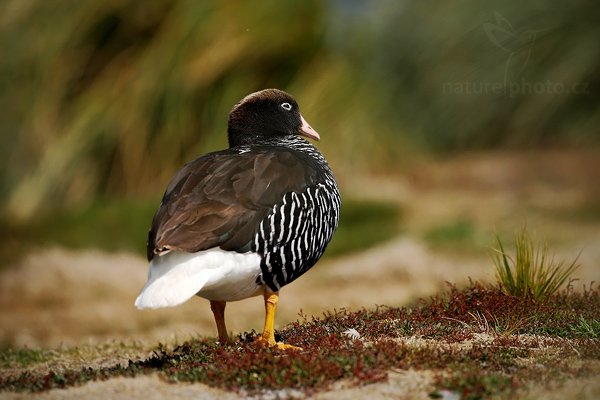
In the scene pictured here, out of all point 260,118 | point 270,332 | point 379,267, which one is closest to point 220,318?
point 270,332

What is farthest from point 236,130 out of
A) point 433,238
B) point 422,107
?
point 422,107

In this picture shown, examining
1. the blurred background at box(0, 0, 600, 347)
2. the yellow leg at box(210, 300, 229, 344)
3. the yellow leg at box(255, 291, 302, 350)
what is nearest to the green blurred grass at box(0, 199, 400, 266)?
the blurred background at box(0, 0, 600, 347)

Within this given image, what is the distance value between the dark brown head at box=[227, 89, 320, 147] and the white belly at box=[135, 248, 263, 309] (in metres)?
1.46

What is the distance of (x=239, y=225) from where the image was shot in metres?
5.99

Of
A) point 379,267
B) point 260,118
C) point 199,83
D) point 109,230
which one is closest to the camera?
point 260,118

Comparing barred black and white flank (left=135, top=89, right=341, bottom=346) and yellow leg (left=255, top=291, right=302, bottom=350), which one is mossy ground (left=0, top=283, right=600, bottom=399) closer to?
yellow leg (left=255, top=291, right=302, bottom=350)

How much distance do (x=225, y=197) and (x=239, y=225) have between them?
0.77 ft

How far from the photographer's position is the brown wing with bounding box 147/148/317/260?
5.84 meters

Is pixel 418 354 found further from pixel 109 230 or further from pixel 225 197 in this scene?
pixel 109 230

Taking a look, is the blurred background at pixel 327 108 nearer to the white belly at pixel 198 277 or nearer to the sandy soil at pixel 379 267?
the sandy soil at pixel 379 267

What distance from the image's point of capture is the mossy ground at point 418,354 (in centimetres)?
523

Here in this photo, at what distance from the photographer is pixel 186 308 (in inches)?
457

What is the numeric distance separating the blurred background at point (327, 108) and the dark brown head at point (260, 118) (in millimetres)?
6718

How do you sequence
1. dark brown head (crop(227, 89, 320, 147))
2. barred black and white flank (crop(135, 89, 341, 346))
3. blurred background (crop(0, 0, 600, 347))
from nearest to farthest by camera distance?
1. barred black and white flank (crop(135, 89, 341, 346))
2. dark brown head (crop(227, 89, 320, 147))
3. blurred background (crop(0, 0, 600, 347))
